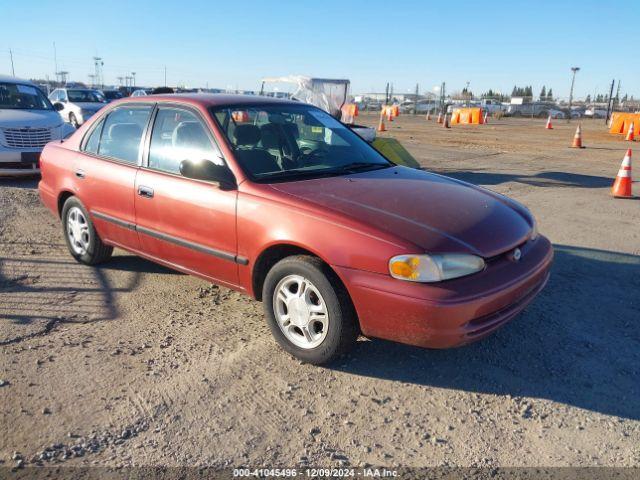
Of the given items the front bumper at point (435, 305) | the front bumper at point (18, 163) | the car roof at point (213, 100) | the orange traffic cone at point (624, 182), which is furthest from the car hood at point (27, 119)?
the orange traffic cone at point (624, 182)

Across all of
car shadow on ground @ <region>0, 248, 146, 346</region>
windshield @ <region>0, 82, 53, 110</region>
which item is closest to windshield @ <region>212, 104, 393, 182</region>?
car shadow on ground @ <region>0, 248, 146, 346</region>

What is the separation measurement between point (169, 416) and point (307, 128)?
260 centimetres

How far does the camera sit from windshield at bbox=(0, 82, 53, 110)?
10.1m

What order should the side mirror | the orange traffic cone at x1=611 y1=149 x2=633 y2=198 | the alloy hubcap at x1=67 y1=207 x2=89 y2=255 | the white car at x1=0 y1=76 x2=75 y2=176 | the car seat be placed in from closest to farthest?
the side mirror, the car seat, the alloy hubcap at x1=67 y1=207 x2=89 y2=255, the orange traffic cone at x1=611 y1=149 x2=633 y2=198, the white car at x1=0 y1=76 x2=75 y2=176

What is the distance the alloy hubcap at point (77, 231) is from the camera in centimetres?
503

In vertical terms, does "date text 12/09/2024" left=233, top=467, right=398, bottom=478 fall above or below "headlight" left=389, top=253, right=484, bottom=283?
below

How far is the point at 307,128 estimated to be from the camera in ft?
14.8

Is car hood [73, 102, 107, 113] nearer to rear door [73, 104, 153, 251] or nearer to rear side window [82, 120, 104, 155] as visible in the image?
rear side window [82, 120, 104, 155]

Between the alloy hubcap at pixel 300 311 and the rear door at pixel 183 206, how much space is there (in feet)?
1.51

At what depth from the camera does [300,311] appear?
3.34 m

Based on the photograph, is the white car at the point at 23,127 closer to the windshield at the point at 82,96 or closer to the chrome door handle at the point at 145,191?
the chrome door handle at the point at 145,191

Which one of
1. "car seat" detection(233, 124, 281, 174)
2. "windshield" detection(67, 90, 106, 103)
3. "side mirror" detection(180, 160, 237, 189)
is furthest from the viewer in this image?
"windshield" detection(67, 90, 106, 103)

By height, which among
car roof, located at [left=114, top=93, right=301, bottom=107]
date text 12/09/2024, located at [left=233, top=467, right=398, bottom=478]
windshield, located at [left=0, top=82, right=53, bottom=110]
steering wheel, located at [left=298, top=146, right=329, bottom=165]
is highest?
car roof, located at [left=114, top=93, right=301, bottom=107]

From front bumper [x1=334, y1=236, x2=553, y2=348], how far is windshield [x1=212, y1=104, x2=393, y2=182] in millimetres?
1128
